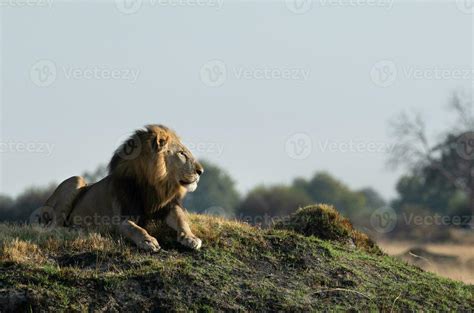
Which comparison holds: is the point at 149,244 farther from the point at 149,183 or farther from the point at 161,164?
the point at 161,164

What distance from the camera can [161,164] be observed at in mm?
10031

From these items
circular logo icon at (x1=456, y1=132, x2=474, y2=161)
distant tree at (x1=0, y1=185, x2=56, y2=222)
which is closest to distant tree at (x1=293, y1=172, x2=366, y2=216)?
circular logo icon at (x1=456, y1=132, x2=474, y2=161)

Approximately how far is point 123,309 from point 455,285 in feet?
12.9

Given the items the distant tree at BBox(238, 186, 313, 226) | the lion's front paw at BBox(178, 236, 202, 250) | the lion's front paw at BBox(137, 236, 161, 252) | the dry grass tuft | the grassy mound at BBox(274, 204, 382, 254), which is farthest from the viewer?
the distant tree at BBox(238, 186, 313, 226)

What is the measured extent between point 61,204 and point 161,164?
6.07 feet

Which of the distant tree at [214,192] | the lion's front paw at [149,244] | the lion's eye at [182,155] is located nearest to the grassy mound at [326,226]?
the lion's eye at [182,155]

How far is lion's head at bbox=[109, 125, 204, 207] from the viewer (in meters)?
10.0

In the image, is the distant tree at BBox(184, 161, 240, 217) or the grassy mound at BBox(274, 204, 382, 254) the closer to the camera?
the grassy mound at BBox(274, 204, 382, 254)

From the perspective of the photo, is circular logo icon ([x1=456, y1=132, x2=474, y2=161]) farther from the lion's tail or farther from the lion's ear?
the lion's ear

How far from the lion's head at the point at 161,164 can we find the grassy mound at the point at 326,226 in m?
1.99

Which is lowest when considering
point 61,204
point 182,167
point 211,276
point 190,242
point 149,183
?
point 61,204

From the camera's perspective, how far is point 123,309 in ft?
28.0

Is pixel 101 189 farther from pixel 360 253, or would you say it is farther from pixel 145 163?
pixel 360 253

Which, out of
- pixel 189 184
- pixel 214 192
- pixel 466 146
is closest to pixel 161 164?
pixel 189 184
